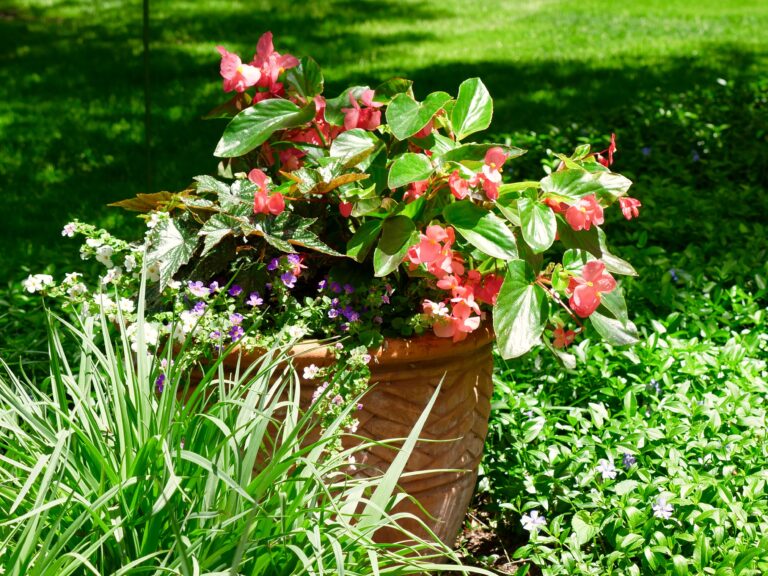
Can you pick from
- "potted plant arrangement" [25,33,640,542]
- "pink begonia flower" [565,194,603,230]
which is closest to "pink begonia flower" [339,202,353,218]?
"potted plant arrangement" [25,33,640,542]

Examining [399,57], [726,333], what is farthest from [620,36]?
[726,333]

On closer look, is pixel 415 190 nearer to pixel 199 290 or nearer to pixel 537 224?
pixel 537 224

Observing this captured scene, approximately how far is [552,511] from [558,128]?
352 centimetres

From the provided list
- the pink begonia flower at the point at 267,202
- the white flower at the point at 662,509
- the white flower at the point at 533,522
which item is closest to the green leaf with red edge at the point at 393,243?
the pink begonia flower at the point at 267,202

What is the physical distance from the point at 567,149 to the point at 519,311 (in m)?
3.35

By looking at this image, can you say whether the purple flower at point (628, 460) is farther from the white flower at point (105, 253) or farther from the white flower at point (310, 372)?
the white flower at point (105, 253)

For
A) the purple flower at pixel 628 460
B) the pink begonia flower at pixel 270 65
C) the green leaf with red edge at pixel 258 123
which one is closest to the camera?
the green leaf with red edge at pixel 258 123

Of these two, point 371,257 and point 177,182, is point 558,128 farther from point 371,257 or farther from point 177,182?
point 371,257

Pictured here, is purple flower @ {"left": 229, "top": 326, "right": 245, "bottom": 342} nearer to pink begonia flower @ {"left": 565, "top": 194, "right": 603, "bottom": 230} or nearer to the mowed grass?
pink begonia flower @ {"left": 565, "top": 194, "right": 603, "bottom": 230}

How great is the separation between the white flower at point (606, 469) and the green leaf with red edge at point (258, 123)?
114cm

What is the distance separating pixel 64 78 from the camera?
23.9ft

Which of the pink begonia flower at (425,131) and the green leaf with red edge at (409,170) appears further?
the pink begonia flower at (425,131)

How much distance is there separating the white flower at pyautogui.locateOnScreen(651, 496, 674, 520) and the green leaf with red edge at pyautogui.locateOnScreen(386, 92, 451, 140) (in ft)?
3.43

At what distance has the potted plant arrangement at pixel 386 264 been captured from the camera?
2.09 metres
